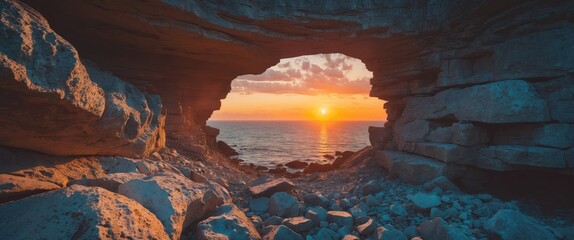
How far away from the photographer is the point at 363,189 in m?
8.94

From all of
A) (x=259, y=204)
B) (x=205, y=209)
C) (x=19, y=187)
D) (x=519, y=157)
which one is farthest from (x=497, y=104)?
(x=19, y=187)

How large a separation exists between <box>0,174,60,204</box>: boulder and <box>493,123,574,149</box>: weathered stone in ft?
40.0

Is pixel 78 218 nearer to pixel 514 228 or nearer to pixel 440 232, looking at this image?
pixel 440 232

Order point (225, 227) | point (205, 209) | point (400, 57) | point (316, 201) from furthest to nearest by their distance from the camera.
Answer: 1. point (400, 57)
2. point (316, 201)
3. point (205, 209)
4. point (225, 227)

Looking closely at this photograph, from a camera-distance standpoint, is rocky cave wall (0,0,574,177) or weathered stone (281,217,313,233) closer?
weathered stone (281,217,313,233)

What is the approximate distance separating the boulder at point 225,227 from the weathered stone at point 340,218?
2258 mm

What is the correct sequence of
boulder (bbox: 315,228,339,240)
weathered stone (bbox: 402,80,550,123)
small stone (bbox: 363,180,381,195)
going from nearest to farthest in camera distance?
boulder (bbox: 315,228,339,240) → weathered stone (bbox: 402,80,550,123) → small stone (bbox: 363,180,381,195)

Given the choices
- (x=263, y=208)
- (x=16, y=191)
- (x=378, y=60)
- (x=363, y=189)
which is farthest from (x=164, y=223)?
(x=378, y=60)

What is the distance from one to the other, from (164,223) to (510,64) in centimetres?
1129

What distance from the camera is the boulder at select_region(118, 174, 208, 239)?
4.06m

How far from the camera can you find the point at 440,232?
5.21 metres

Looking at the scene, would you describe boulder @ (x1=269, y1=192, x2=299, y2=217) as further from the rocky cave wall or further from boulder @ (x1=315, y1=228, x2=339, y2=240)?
the rocky cave wall

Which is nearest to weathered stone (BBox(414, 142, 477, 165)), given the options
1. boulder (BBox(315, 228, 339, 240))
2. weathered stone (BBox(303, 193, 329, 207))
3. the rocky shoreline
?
the rocky shoreline

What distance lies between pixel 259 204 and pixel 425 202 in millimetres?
4402
